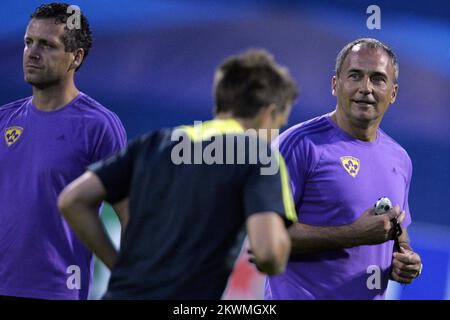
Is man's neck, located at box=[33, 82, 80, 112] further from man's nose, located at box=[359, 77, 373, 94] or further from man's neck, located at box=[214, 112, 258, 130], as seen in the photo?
man's neck, located at box=[214, 112, 258, 130]

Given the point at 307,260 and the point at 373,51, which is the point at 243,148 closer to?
the point at 307,260

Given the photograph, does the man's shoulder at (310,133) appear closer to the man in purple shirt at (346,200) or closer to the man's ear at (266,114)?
the man in purple shirt at (346,200)

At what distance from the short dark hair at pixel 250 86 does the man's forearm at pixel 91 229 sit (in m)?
0.46

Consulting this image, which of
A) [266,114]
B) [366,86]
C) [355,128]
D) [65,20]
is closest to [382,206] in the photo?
[355,128]

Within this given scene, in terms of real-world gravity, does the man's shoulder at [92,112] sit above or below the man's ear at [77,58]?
below

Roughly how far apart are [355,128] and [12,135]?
55.9 inches

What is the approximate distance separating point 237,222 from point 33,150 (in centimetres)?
142

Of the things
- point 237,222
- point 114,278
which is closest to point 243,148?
point 237,222

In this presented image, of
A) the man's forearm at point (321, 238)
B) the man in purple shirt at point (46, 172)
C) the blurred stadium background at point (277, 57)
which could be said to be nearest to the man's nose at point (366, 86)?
the man's forearm at point (321, 238)

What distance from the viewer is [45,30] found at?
3564mm

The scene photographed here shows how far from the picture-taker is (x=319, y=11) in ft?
19.6

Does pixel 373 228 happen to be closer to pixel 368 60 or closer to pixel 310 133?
pixel 310 133

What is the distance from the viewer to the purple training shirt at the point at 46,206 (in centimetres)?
342
